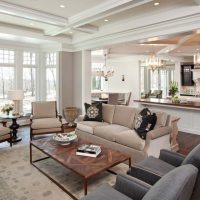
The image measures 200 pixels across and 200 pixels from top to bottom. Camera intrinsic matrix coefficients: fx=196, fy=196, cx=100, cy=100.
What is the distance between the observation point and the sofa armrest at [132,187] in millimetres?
1896

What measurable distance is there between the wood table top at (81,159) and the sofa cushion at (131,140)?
52cm

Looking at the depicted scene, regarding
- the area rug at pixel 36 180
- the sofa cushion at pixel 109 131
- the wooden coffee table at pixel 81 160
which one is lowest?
the area rug at pixel 36 180

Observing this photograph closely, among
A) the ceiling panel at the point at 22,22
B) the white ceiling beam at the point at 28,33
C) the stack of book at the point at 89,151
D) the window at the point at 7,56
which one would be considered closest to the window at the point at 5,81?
the window at the point at 7,56

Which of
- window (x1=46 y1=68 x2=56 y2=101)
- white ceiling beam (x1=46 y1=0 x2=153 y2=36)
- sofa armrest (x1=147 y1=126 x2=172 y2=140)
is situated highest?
white ceiling beam (x1=46 y1=0 x2=153 y2=36)

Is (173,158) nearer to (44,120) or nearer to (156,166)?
(156,166)

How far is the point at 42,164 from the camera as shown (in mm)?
3723

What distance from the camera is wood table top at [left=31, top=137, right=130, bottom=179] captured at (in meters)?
2.67

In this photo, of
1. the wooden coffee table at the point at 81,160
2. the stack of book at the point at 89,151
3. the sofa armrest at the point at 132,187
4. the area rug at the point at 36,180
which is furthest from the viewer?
the stack of book at the point at 89,151

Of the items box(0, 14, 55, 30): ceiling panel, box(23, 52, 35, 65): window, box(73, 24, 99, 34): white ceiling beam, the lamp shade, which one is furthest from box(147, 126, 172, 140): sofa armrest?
box(23, 52, 35, 65): window

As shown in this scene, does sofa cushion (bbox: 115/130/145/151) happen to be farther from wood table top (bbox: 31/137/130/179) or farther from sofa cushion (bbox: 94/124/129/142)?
A: wood table top (bbox: 31/137/130/179)

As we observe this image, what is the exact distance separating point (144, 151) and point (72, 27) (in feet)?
11.7

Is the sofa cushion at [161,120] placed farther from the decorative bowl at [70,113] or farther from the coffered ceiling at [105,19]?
the decorative bowl at [70,113]

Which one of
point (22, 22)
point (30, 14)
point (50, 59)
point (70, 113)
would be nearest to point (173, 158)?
point (30, 14)

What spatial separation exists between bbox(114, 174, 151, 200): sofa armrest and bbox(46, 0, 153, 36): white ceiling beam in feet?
9.62
